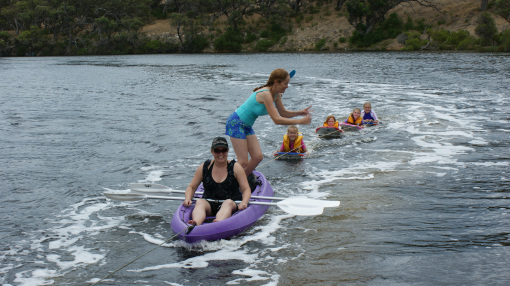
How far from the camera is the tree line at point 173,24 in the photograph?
7131cm

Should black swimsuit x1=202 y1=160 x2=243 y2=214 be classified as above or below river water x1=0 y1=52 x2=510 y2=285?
above

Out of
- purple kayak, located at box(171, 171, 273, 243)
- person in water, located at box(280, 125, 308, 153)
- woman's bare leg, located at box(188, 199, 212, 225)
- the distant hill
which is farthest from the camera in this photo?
the distant hill

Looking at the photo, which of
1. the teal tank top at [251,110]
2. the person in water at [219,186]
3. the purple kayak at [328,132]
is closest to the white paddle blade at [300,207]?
the person in water at [219,186]

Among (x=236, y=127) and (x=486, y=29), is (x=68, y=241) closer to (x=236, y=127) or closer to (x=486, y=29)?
(x=236, y=127)

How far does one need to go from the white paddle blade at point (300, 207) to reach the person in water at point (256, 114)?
1075 millimetres

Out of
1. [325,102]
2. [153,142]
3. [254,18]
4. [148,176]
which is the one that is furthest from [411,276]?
[254,18]

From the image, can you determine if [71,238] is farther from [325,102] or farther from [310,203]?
[325,102]

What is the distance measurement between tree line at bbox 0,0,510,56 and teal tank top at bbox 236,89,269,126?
63919mm

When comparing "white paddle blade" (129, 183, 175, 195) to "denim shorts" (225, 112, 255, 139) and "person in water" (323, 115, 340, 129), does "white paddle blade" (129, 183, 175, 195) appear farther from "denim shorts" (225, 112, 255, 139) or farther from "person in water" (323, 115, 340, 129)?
"person in water" (323, 115, 340, 129)

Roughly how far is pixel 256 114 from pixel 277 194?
8.60 feet

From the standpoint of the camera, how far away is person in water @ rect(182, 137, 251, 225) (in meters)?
8.14

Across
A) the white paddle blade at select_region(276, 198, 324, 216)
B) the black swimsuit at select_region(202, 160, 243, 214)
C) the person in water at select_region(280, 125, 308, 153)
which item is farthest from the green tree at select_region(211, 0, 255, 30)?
the white paddle blade at select_region(276, 198, 324, 216)

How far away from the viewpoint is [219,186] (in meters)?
8.32

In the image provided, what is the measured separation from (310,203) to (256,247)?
4.05ft
